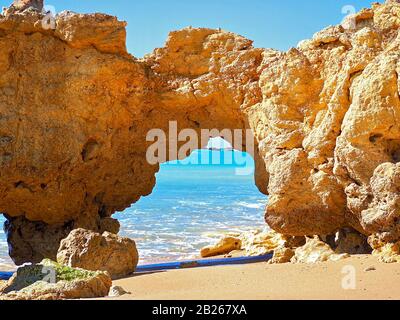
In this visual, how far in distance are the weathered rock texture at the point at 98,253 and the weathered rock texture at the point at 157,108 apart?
3.32 meters

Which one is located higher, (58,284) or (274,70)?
(274,70)

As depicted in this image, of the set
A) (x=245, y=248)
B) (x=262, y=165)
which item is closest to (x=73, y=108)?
(x=262, y=165)

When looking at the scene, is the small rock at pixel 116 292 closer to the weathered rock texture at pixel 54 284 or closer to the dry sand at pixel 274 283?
the weathered rock texture at pixel 54 284

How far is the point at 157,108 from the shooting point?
1560 centimetres

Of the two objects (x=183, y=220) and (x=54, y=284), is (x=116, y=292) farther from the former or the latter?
(x=183, y=220)

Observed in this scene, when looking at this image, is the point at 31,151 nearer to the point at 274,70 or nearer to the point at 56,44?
the point at 56,44

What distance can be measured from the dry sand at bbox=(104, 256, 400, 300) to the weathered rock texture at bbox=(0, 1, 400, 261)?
2.14 m

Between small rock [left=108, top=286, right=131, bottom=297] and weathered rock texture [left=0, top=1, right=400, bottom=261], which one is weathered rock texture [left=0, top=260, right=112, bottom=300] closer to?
small rock [left=108, top=286, right=131, bottom=297]

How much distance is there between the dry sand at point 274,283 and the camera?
719 centimetres

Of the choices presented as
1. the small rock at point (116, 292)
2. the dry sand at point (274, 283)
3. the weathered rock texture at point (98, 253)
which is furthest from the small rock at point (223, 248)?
the small rock at point (116, 292)

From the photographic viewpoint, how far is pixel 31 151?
14602 mm

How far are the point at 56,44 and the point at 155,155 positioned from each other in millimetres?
4115

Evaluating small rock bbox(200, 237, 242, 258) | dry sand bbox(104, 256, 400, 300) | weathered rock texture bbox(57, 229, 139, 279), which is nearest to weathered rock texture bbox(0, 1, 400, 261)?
dry sand bbox(104, 256, 400, 300)

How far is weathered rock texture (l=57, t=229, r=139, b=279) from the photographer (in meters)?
11.4
